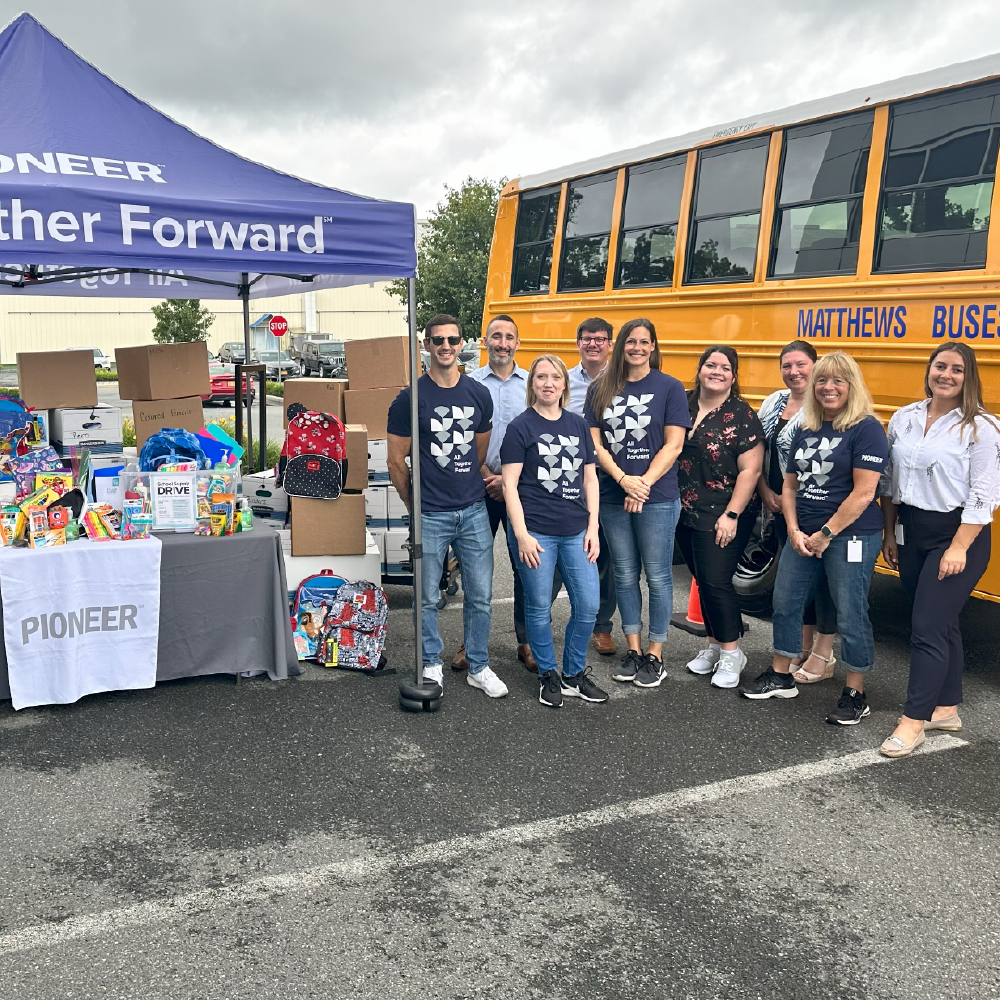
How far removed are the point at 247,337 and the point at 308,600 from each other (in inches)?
132

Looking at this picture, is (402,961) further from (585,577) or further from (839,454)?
(839,454)

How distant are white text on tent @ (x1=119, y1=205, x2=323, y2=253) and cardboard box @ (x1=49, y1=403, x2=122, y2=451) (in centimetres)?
347

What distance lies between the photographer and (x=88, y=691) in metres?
4.53

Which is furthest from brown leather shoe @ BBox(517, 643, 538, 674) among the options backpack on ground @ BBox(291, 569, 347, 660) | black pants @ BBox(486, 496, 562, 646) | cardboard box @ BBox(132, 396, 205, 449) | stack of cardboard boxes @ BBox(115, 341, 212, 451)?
stack of cardboard boxes @ BBox(115, 341, 212, 451)

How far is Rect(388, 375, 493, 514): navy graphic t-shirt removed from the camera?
4.54 m

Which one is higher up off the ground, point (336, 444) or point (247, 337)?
point (247, 337)

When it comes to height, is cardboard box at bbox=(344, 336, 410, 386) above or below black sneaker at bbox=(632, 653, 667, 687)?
above

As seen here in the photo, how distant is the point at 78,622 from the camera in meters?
4.48

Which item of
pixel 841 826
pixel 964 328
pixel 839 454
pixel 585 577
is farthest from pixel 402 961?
pixel 964 328

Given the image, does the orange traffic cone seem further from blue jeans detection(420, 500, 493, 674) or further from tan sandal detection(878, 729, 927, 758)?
tan sandal detection(878, 729, 927, 758)

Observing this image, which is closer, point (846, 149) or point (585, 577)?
point (585, 577)

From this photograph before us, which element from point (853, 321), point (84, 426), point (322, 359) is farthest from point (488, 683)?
point (322, 359)

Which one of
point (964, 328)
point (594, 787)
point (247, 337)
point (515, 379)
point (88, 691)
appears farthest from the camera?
point (247, 337)

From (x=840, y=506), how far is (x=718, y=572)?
29.2 inches
